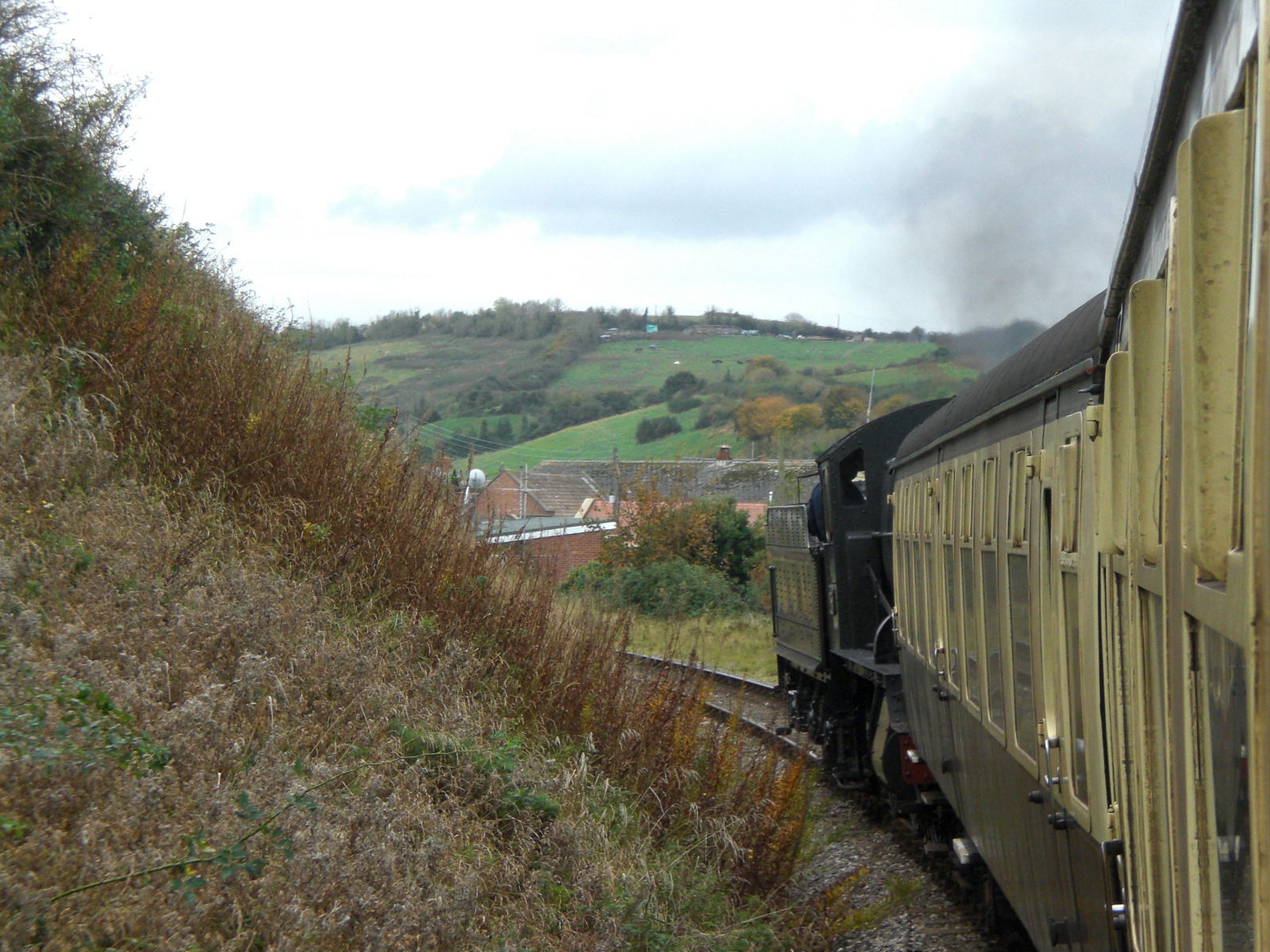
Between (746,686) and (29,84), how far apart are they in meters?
12.0

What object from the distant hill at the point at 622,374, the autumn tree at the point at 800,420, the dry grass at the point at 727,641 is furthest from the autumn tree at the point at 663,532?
the autumn tree at the point at 800,420

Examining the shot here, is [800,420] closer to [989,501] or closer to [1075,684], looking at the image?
[989,501]

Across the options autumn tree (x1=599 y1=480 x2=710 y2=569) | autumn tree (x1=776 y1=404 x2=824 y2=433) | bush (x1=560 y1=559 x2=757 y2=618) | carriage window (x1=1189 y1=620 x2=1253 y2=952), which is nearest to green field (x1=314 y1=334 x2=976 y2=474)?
autumn tree (x1=776 y1=404 x2=824 y2=433)

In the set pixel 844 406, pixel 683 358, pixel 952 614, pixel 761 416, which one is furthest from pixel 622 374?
pixel 952 614

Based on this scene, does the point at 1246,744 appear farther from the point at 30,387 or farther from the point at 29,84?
the point at 29,84

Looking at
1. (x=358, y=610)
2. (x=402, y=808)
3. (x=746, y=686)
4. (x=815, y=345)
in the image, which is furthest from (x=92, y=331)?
(x=815, y=345)

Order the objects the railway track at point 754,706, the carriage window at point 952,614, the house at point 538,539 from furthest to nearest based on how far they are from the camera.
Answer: the railway track at point 754,706, the house at point 538,539, the carriage window at point 952,614

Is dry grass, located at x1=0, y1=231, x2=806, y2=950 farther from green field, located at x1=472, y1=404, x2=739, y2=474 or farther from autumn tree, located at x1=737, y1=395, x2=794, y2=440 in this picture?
autumn tree, located at x1=737, y1=395, x2=794, y2=440

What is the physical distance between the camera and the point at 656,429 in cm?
6956

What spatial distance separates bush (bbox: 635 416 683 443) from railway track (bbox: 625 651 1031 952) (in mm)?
55592

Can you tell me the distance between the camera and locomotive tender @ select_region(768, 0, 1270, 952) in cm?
124

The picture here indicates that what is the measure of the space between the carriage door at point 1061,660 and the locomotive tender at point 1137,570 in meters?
0.01

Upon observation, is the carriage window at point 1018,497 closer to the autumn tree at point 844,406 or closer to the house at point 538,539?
the house at point 538,539

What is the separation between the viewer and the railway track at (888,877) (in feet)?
25.5
